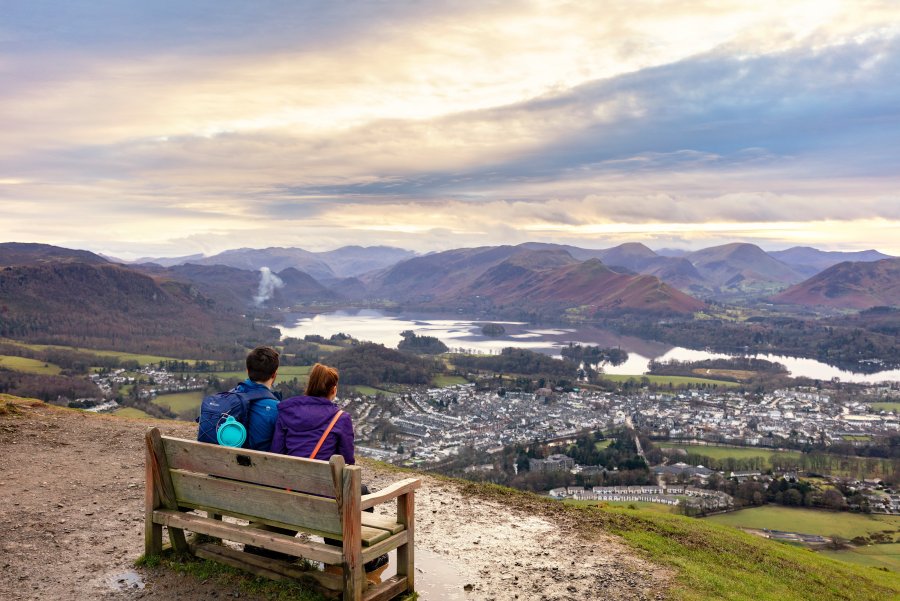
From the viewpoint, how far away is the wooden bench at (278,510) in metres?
5.47

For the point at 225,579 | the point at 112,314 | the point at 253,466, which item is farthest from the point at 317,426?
the point at 112,314

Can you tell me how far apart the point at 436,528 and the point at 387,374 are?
81.8m

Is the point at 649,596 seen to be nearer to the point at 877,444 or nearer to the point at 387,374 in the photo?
the point at 877,444

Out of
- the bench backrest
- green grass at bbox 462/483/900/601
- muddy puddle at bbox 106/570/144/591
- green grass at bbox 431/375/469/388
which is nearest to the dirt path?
muddy puddle at bbox 106/570/144/591

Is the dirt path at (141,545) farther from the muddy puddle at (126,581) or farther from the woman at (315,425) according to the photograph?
the woman at (315,425)

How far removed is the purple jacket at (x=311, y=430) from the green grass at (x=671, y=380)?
94.9 metres

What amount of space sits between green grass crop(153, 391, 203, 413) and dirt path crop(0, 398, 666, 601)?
52173mm

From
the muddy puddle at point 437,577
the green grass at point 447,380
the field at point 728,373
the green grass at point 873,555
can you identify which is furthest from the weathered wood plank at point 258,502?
the field at point 728,373

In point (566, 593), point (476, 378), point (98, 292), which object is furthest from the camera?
point (98, 292)

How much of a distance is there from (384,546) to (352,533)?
0.62m

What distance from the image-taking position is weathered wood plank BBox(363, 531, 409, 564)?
18.6 ft

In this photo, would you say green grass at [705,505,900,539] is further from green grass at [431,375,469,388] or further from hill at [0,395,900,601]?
green grass at [431,375,469,388]

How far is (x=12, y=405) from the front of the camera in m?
15.4

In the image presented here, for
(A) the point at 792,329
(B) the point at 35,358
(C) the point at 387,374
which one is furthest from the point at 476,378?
(A) the point at 792,329
